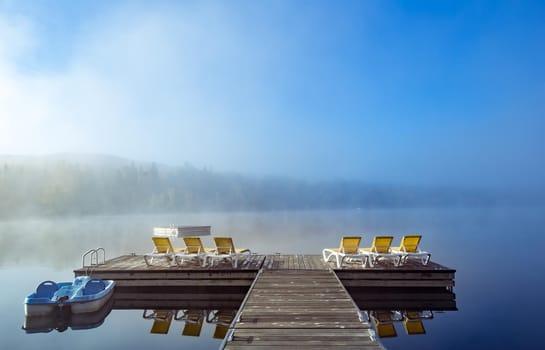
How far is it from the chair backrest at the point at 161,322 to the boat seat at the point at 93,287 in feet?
6.30

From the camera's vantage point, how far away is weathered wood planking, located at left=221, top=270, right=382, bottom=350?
5.50m

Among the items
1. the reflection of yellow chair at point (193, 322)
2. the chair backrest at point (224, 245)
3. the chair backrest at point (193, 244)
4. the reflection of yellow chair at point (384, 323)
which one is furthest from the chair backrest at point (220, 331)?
the reflection of yellow chair at point (384, 323)

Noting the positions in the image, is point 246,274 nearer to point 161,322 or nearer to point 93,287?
point 161,322

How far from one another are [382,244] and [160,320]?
24.5 feet

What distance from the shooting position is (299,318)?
668 cm

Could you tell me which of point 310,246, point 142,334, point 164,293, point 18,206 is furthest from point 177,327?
point 18,206

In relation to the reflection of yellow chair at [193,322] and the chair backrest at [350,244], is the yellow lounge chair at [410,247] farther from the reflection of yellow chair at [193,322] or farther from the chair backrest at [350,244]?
the reflection of yellow chair at [193,322]

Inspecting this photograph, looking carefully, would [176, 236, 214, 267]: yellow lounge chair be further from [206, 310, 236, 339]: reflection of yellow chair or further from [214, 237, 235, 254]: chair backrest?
[206, 310, 236, 339]: reflection of yellow chair

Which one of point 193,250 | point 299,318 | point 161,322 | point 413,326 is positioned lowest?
point 299,318

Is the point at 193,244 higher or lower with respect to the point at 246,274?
higher

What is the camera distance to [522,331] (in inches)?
384

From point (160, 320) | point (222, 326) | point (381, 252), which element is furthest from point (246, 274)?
point (381, 252)

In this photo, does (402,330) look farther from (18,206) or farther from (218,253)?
(18,206)

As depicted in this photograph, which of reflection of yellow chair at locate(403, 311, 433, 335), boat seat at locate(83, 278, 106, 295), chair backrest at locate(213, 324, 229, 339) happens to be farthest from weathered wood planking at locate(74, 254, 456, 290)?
chair backrest at locate(213, 324, 229, 339)
